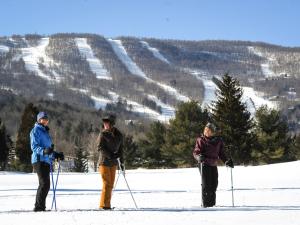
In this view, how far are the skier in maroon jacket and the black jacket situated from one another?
6.42 feet

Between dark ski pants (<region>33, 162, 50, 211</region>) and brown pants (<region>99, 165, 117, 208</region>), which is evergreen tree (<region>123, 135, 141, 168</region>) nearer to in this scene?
brown pants (<region>99, 165, 117, 208</region>)

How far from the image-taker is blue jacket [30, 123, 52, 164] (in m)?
11.2

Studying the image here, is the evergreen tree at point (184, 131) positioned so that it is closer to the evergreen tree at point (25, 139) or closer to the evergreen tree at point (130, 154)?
the evergreen tree at point (130, 154)

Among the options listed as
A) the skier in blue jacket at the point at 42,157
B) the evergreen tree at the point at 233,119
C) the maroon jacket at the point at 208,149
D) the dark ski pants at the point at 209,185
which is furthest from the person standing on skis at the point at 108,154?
the evergreen tree at the point at 233,119

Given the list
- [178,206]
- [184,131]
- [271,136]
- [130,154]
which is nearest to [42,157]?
[178,206]

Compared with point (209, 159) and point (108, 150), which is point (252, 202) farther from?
point (108, 150)

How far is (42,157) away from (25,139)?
2074 inches

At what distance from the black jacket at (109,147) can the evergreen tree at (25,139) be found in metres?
51.1

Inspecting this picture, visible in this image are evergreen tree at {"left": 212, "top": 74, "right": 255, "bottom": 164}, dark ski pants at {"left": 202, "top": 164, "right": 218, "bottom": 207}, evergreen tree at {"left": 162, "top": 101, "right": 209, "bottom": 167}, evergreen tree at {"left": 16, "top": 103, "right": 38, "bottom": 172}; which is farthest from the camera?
evergreen tree at {"left": 16, "top": 103, "right": 38, "bottom": 172}

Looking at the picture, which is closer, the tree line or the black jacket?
the black jacket

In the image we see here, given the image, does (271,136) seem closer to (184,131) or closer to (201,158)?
(184,131)

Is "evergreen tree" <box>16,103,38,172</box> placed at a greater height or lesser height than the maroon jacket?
lesser

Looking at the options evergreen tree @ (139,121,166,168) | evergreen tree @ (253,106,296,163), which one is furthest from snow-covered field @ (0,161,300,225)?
evergreen tree @ (139,121,166,168)

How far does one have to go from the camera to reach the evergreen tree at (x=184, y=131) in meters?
56.3
